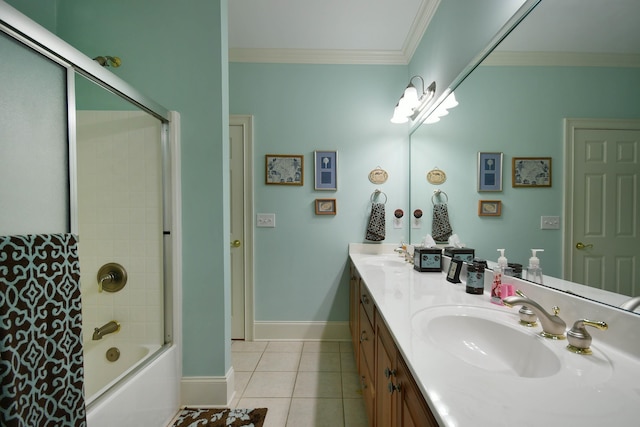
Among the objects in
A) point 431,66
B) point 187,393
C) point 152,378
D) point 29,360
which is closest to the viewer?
point 29,360

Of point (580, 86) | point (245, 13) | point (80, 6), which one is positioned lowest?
point (580, 86)

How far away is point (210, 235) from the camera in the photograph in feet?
5.08

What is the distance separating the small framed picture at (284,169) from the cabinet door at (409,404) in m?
1.87

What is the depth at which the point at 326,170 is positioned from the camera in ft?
7.88

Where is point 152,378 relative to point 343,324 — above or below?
above

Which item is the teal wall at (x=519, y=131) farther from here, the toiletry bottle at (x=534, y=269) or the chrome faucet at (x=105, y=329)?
the chrome faucet at (x=105, y=329)

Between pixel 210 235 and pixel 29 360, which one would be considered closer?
pixel 29 360

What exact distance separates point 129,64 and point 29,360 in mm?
1617

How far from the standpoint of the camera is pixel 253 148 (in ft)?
7.86

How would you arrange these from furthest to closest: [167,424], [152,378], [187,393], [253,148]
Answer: [253,148] → [187,393] → [167,424] → [152,378]

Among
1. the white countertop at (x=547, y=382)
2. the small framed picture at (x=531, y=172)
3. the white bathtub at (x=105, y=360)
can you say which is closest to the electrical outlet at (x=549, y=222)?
the small framed picture at (x=531, y=172)

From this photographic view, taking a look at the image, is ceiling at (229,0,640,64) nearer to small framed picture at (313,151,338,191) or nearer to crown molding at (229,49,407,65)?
crown molding at (229,49,407,65)

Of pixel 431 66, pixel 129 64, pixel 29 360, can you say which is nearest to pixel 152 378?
pixel 29 360

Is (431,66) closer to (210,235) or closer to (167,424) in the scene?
(210,235)
